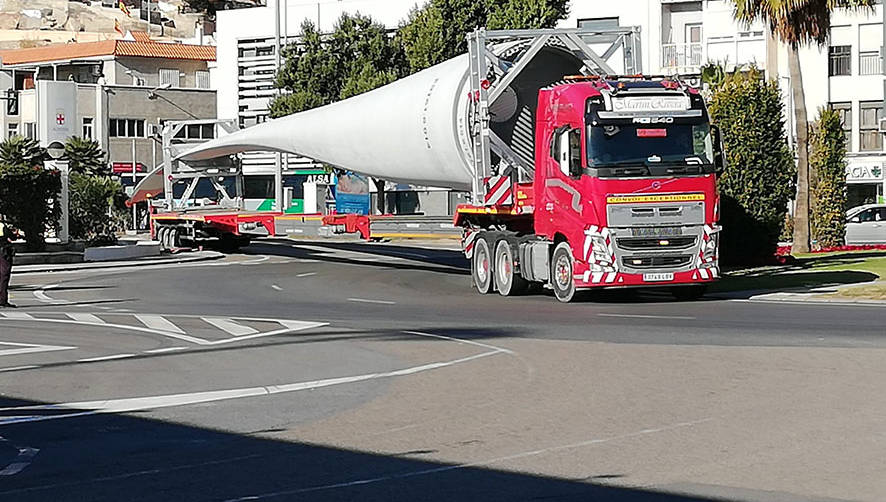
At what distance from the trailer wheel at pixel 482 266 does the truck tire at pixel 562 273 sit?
2.42 m

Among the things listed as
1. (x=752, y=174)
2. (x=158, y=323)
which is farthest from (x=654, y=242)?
(x=752, y=174)

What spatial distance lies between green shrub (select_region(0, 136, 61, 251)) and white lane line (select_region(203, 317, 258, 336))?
20041 mm

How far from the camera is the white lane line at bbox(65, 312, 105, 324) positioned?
2198cm

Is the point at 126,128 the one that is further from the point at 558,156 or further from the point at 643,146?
the point at 643,146

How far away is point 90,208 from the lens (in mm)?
46000

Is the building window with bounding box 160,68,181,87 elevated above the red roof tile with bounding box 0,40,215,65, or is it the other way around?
the red roof tile with bounding box 0,40,215,65

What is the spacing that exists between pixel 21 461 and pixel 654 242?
51.1 feet

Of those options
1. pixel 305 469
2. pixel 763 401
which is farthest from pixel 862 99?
pixel 305 469

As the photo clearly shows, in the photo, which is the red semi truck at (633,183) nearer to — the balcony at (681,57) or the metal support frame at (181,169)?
the metal support frame at (181,169)

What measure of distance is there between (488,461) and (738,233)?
78.8 ft

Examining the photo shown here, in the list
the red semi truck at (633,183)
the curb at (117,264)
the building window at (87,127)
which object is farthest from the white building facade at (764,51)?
the red semi truck at (633,183)

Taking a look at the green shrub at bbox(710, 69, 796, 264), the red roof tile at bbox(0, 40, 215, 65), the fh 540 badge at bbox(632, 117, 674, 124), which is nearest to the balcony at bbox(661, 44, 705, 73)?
the green shrub at bbox(710, 69, 796, 264)

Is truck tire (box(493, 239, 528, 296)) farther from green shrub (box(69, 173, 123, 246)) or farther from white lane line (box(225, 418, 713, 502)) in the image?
green shrub (box(69, 173, 123, 246))

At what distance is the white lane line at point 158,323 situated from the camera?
2050 centimetres
